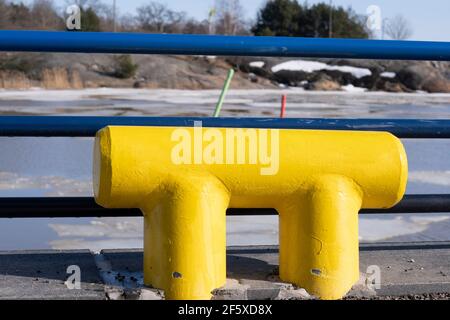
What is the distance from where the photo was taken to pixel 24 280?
3.16 m

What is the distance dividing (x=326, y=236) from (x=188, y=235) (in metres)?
0.50

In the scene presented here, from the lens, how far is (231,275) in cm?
324

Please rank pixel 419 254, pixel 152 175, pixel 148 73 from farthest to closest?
pixel 148 73, pixel 419 254, pixel 152 175

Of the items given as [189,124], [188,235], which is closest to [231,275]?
[188,235]

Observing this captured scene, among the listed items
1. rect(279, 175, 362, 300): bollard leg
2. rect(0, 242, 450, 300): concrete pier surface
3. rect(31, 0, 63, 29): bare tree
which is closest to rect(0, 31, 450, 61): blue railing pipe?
rect(279, 175, 362, 300): bollard leg

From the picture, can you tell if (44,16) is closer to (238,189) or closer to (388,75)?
(388,75)

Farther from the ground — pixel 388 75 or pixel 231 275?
pixel 231 275

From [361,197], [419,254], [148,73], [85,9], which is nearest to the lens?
[361,197]

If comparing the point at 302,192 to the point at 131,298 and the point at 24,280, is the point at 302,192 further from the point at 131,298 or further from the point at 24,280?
the point at 24,280

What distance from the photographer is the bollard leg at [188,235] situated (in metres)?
2.95

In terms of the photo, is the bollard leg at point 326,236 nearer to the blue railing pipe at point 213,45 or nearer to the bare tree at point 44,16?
the blue railing pipe at point 213,45

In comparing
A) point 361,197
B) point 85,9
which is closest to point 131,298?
point 361,197

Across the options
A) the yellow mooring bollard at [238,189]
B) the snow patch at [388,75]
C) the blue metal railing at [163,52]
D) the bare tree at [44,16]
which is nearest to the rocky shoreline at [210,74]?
the snow patch at [388,75]

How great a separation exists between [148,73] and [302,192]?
3382 centimetres
